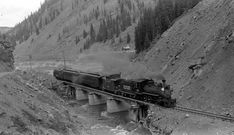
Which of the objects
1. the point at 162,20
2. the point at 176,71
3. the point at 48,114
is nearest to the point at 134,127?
the point at 176,71

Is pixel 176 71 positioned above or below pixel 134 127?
above

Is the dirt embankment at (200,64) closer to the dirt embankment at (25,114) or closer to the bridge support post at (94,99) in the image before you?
the bridge support post at (94,99)

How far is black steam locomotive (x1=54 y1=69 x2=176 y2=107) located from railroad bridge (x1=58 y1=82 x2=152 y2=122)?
0.71 metres

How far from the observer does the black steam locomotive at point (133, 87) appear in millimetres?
38656

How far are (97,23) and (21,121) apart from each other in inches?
6553

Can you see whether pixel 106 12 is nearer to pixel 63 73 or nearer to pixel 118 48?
pixel 118 48

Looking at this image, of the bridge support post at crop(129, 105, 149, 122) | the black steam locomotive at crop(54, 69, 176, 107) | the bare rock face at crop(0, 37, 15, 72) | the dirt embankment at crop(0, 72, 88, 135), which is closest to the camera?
the dirt embankment at crop(0, 72, 88, 135)

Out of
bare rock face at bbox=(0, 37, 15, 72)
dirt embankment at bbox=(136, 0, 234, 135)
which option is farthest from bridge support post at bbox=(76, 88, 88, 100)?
bare rock face at bbox=(0, 37, 15, 72)

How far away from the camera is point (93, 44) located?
505 ft

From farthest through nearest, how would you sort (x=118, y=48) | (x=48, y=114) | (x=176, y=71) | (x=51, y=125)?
(x=118, y=48), (x=176, y=71), (x=48, y=114), (x=51, y=125)

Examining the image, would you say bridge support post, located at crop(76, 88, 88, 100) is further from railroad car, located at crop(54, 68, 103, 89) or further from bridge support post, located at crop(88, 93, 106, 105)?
bridge support post, located at crop(88, 93, 106, 105)

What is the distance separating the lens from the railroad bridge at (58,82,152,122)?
43.7 meters

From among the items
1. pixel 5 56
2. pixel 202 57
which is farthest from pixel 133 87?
pixel 5 56

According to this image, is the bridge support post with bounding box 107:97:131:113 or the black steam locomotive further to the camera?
the bridge support post with bounding box 107:97:131:113
